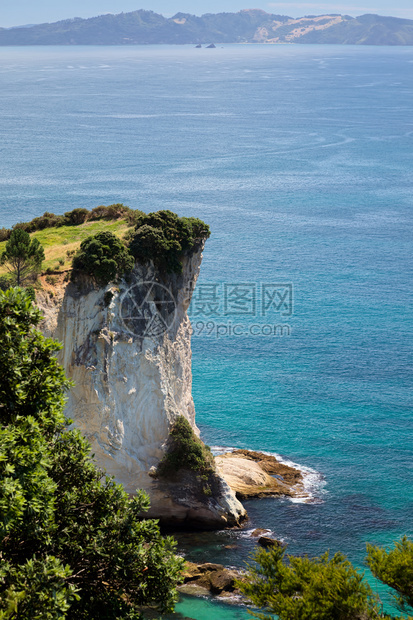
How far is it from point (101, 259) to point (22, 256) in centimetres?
461

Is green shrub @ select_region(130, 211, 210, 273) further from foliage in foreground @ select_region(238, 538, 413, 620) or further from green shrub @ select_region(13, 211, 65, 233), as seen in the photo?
foliage in foreground @ select_region(238, 538, 413, 620)

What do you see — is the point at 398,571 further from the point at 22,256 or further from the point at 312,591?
the point at 22,256

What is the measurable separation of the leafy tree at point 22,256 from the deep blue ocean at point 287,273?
62.8ft

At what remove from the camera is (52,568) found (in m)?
19.9

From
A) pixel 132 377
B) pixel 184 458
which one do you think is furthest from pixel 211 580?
pixel 132 377

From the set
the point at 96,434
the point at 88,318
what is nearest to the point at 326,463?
the point at 96,434

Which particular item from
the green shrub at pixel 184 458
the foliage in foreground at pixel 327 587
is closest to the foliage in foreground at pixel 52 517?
the foliage in foreground at pixel 327 587

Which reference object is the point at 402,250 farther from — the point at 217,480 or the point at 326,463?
the point at 217,480

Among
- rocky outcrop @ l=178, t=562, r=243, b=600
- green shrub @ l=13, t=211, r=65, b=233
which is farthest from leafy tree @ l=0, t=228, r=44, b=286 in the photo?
rocky outcrop @ l=178, t=562, r=243, b=600

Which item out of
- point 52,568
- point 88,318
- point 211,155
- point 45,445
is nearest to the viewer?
point 52,568

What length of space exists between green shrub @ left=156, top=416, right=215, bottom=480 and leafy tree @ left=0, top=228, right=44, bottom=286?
14158mm

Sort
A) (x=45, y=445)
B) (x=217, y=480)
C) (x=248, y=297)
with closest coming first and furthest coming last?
(x=45, y=445) → (x=217, y=480) → (x=248, y=297)

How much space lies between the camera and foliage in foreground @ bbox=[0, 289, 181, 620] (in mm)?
19469

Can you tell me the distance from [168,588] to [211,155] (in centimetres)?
12100
